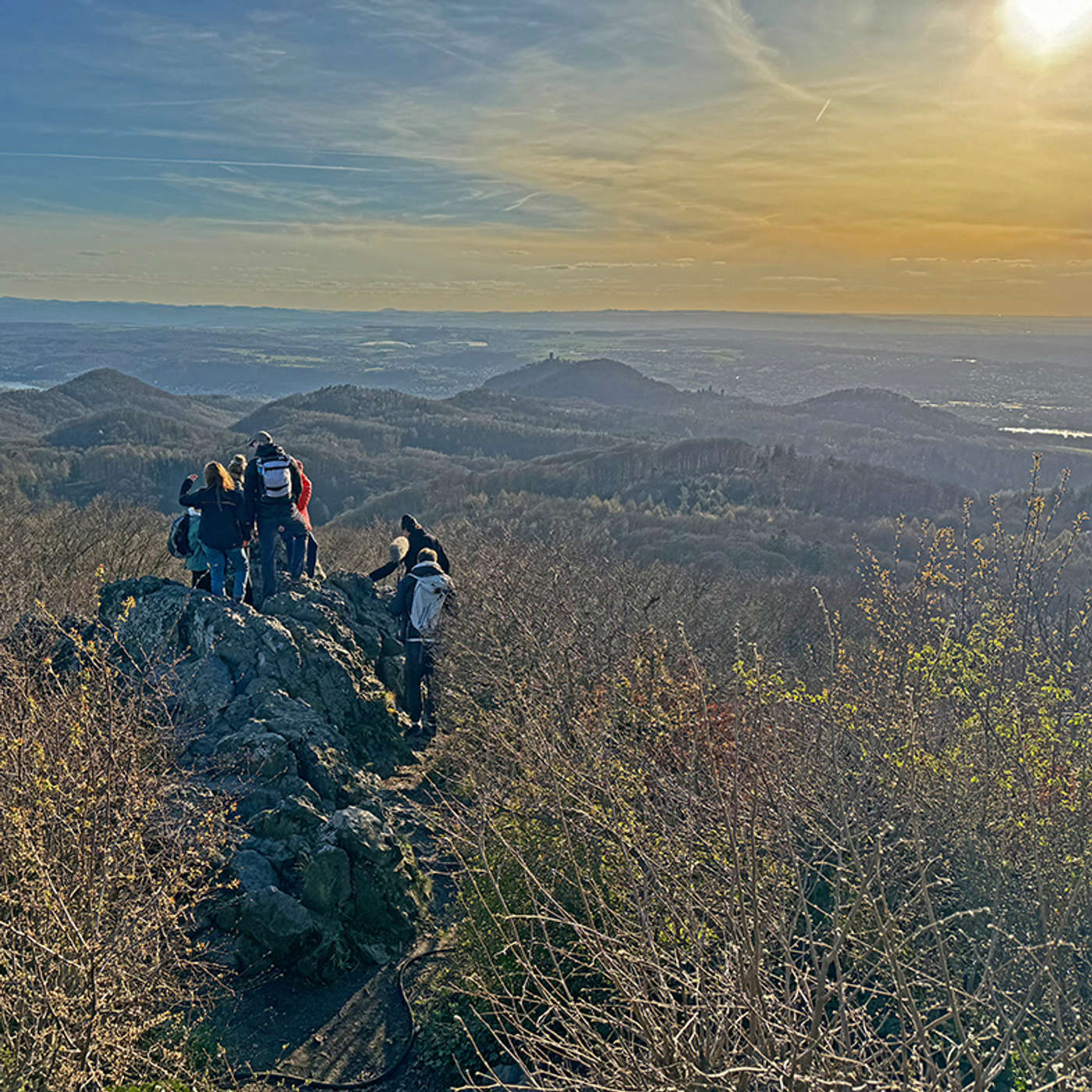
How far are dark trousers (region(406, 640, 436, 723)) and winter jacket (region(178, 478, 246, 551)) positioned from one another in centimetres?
315

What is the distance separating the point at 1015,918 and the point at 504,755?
5.67m

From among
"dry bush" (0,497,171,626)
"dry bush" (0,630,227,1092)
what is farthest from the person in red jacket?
"dry bush" (0,630,227,1092)

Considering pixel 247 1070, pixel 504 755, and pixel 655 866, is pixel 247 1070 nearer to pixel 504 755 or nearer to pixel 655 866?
pixel 504 755

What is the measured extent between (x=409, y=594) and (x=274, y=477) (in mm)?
2760

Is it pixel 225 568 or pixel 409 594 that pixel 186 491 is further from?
pixel 409 594

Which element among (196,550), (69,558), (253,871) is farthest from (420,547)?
(69,558)

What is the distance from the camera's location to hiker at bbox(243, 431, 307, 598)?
12.9 metres

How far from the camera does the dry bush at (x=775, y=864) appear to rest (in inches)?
163

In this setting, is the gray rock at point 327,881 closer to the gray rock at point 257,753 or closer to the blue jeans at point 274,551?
the gray rock at point 257,753

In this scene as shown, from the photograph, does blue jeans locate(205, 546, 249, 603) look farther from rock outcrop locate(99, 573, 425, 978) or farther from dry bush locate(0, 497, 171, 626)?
dry bush locate(0, 497, 171, 626)

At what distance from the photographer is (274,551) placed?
14.1 m

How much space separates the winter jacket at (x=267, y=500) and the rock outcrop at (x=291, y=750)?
1206 millimetres

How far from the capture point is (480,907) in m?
7.89

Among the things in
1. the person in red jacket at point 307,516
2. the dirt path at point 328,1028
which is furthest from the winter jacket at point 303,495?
the dirt path at point 328,1028
